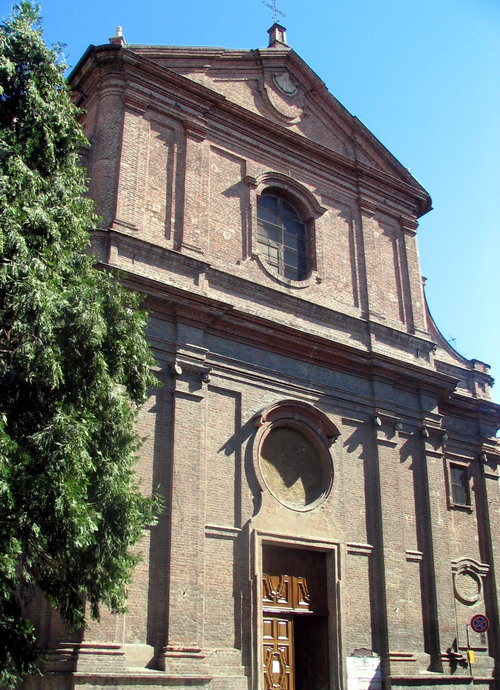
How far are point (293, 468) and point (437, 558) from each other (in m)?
3.69

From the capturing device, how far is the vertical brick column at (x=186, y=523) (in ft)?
41.8

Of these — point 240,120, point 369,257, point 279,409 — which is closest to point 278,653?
point 279,409

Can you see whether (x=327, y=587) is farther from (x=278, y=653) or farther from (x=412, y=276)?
(x=412, y=276)

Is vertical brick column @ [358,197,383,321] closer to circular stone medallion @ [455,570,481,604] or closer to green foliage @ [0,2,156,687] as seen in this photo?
circular stone medallion @ [455,570,481,604]

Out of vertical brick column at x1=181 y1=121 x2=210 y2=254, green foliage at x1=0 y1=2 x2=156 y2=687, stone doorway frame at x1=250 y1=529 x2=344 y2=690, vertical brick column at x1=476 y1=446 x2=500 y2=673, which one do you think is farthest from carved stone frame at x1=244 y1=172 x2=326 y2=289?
green foliage at x1=0 y1=2 x2=156 y2=687

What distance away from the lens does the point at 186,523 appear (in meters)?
13.5

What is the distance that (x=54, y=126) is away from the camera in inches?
417

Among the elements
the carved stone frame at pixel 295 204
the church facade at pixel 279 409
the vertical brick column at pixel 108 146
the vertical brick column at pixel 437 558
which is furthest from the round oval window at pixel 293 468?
the vertical brick column at pixel 108 146

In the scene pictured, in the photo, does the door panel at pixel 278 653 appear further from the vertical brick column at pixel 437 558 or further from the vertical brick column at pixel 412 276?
the vertical brick column at pixel 412 276

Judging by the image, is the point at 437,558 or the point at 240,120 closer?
the point at 437,558

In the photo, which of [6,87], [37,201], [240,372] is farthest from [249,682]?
[6,87]

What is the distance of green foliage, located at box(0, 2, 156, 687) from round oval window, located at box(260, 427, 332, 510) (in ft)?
16.7

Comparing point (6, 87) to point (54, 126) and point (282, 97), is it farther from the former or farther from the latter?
point (282, 97)

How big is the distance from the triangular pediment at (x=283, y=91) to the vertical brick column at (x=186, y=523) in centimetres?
704
